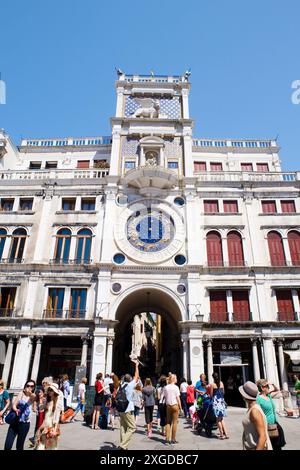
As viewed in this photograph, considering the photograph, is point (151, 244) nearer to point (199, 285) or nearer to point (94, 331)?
point (199, 285)

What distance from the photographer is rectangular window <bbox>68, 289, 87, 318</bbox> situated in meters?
22.7

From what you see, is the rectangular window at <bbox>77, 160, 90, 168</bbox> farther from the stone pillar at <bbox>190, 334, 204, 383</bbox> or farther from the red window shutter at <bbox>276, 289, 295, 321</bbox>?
the red window shutter at <bbox>276, 289, 295, 321</bbox>

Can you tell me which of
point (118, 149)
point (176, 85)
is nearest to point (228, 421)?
point (118, 149)

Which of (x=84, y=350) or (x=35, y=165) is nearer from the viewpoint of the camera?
(x=84, y=350)

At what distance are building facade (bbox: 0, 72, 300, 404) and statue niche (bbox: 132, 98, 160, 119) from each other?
16 centimetres

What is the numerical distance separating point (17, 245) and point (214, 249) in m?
15.8

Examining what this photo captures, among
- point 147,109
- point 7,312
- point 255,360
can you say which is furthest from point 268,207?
point 7,312

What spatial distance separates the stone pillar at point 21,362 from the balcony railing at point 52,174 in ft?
45.9

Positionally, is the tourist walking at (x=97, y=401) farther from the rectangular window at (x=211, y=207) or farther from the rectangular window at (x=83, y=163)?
the rectangular window at (x=83, y=163)

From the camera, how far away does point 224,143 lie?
108ft

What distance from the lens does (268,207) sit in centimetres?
2631

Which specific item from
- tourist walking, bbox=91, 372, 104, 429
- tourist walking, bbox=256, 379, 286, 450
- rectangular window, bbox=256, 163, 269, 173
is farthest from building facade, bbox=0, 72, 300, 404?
tourist walking, bbox=256, 379, 286, 450

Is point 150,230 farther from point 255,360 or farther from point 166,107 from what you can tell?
point 166,107

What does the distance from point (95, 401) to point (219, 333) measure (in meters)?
12.4
